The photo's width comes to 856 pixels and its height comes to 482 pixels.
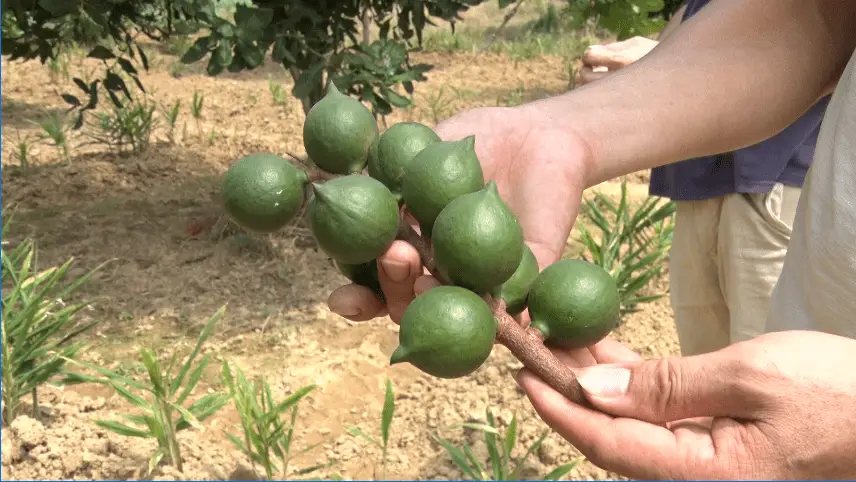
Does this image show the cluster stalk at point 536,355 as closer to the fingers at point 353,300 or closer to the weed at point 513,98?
the fingers at point 353,300

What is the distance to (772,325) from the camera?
1.93 meters

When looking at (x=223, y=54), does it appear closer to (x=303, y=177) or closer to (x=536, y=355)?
(x=303, y=177)

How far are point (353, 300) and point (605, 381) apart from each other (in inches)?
24.2

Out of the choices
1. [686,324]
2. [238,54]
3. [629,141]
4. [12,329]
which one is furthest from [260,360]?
[629,141]

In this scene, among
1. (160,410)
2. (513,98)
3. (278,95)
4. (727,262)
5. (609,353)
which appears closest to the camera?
(609,353)

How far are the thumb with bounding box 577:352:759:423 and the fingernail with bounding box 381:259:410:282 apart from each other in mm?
407

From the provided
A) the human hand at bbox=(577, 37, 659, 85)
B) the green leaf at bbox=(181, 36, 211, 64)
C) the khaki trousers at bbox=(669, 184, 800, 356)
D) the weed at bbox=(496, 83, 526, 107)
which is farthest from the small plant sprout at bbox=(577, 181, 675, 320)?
the weed at bbox=(496, 83, 526, 107)

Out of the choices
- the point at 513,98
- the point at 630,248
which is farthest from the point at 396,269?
the point at 513,98

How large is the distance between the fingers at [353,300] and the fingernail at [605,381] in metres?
0.53

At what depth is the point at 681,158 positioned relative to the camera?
2.22 meters

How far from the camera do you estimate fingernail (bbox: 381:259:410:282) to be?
154 centimetres

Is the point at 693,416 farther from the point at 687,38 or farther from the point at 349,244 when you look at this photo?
the point at 687,38

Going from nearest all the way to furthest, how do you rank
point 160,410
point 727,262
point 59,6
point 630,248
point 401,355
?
1. point 401,355
2. point 727,262
3. point 160,410
4. point 59,6
5. point 630,248

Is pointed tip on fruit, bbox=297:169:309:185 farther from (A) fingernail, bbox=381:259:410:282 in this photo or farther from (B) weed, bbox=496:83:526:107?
(B) weed, bbox=496:83:526:107
